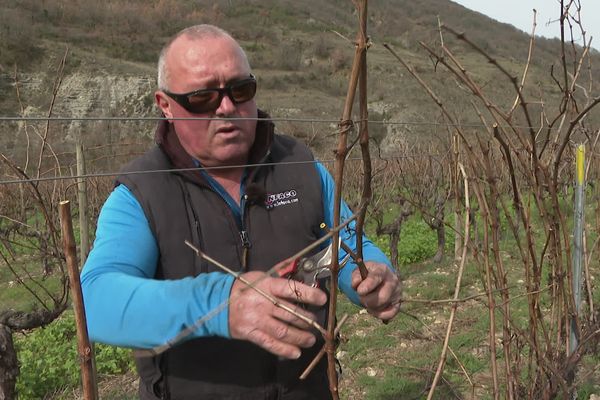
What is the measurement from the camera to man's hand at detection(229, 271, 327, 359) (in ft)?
2.54

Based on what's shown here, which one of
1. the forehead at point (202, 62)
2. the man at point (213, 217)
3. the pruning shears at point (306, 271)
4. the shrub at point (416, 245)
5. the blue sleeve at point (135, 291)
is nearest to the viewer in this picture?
the blue sleeve at point (135, 291)

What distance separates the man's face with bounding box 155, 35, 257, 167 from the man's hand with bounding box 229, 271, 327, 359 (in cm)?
78

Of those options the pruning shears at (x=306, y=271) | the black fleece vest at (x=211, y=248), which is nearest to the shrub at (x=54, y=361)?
the black fleece vest at (x=211, y=248)

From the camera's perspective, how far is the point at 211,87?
59.2 inches

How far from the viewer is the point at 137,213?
133cm

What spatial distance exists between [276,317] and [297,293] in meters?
0.05

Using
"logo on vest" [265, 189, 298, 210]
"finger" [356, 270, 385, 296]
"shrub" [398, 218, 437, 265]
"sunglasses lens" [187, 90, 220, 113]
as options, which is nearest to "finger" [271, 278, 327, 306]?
"finger" [356, 270, 385, 296]

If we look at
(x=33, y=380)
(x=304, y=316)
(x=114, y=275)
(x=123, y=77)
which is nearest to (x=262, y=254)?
(x=114, y=275)

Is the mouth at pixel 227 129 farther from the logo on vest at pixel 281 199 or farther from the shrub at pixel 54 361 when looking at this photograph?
the shrub at pixel 54 361

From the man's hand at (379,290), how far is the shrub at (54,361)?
3.48m

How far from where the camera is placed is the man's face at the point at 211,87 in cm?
149

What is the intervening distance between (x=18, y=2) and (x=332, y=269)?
176 ft

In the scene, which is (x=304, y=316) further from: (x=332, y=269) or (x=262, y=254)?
(x=262, y=254)

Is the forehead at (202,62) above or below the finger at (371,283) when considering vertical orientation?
above
